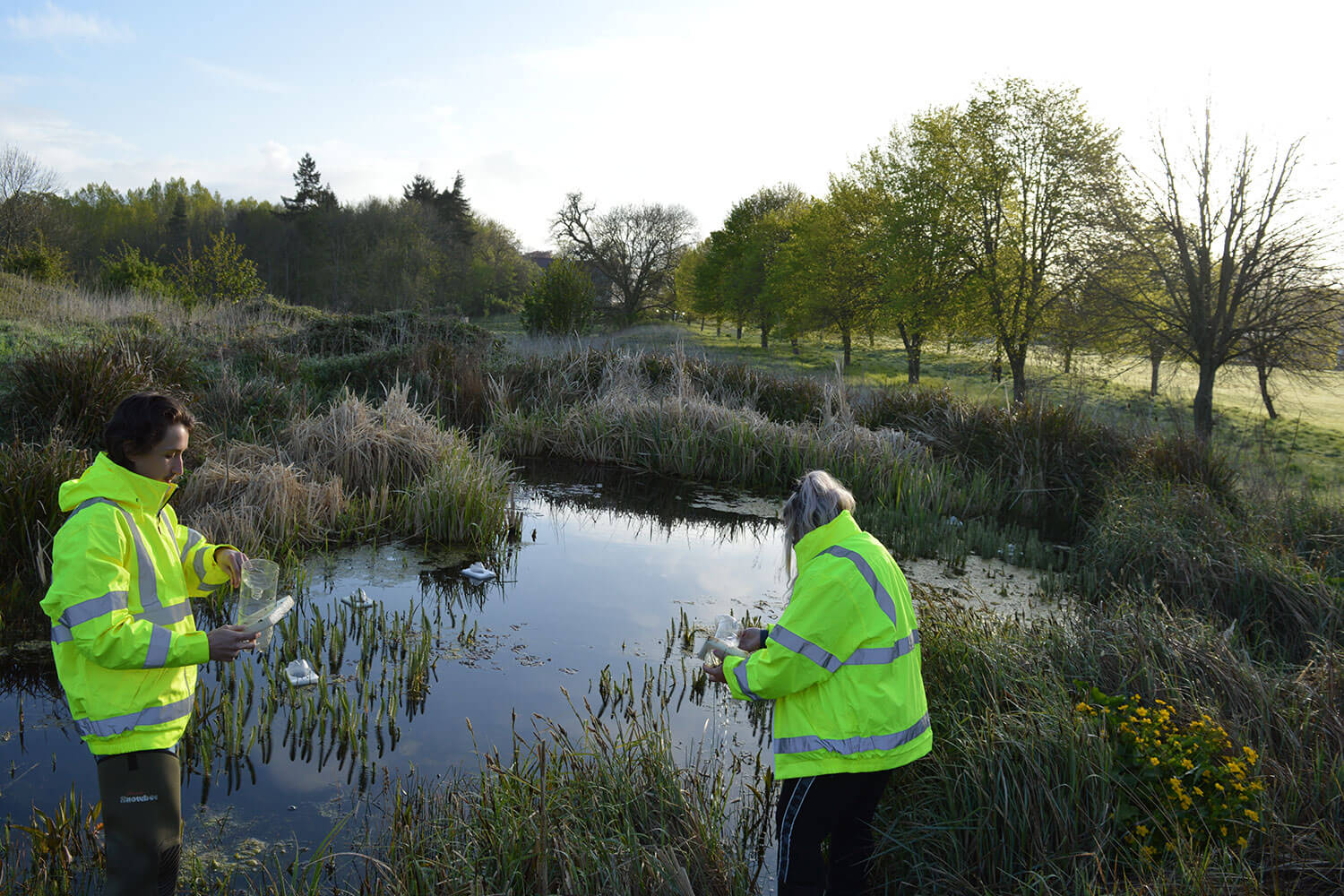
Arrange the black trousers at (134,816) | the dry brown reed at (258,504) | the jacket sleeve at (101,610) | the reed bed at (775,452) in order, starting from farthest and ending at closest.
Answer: the reed bed at (775,452) < the dry brown reed at (258,504) < the black trousers at (134,816) < the jacket sleeve at (101,610)

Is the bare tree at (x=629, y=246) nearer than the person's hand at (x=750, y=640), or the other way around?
the person's hand at (x=750, y=640)

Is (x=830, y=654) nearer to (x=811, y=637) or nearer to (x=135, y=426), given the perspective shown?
(x=811, y=637)

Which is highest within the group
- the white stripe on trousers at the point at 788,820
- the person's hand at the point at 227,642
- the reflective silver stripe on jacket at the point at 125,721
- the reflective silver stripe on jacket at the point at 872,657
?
the person's hand at the point at 227,642

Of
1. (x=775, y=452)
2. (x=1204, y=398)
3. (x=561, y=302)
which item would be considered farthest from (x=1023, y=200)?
(x=775, y=452)

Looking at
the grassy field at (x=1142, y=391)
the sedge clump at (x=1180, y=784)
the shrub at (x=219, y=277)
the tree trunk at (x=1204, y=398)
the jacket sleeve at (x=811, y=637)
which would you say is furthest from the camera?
the shrub at (x=219, y=277)

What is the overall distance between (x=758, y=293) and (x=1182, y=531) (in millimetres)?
34474

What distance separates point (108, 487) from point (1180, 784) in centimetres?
360

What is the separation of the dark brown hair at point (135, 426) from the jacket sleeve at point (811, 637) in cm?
196

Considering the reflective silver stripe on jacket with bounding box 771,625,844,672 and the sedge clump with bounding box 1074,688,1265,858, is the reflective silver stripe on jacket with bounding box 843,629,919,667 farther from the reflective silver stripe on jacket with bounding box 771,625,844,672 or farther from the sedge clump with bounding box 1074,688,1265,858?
the sedge clump with bounding box 1074,688,1265,858

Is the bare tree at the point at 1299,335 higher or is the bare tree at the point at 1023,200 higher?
the bare tree at the point at 1023,200

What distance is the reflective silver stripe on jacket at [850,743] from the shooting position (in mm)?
2576

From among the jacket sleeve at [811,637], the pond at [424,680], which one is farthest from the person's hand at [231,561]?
the jacket sleeve at [811,637]

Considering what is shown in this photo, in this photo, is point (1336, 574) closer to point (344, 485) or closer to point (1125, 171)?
point (344, 485)

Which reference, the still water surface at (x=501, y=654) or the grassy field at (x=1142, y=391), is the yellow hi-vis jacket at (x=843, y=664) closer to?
the still water surface at (x=501, y=654)
